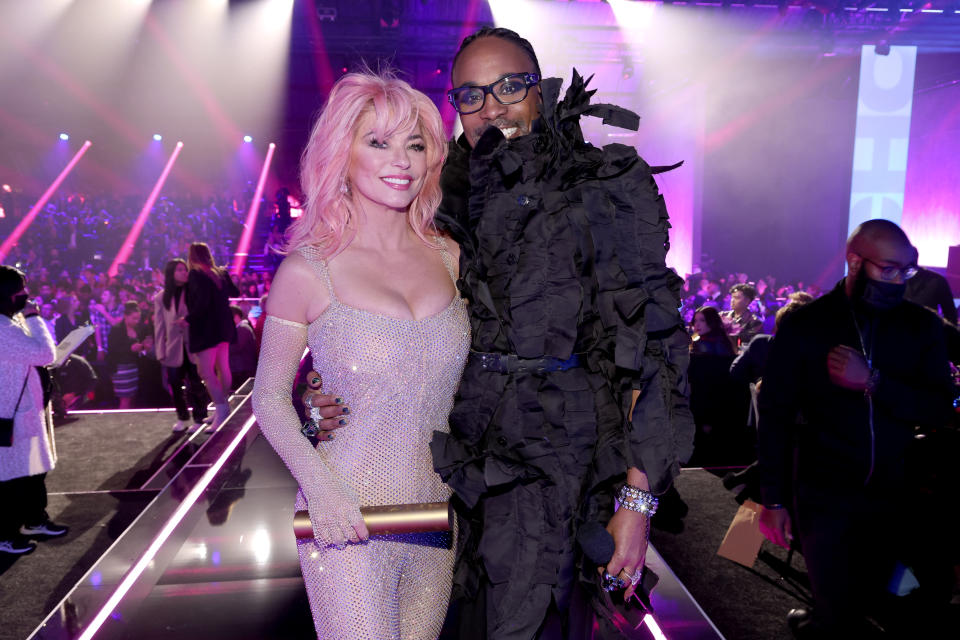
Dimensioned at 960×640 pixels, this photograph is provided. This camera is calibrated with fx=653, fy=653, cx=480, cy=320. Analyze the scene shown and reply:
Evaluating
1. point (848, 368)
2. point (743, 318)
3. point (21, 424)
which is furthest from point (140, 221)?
point (848, 368)

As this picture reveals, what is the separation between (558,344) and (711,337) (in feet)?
17.6

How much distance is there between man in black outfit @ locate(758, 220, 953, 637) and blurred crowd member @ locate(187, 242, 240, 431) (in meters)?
5.49

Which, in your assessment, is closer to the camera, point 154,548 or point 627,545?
point 627,545

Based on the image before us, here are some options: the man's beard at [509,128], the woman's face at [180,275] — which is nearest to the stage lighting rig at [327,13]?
the woman's face at [180,275]

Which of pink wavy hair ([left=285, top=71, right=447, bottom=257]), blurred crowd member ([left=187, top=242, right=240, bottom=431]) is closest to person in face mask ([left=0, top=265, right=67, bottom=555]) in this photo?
blurred crowd member ([left=187, top=242, right=240, bottom=431])

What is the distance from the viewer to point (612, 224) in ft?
5.01

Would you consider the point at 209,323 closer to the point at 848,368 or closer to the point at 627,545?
the point at 848,368

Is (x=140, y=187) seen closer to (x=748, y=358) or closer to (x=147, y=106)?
(x=147, y=106)

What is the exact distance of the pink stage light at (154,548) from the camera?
3.15m

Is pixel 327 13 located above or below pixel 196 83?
below

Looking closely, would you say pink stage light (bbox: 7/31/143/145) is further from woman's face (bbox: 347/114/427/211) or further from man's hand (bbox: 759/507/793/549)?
man's hand (bbox: 759/507/793/549)

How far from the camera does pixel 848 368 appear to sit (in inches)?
100

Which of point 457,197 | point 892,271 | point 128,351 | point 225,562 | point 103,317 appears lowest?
point 225,562

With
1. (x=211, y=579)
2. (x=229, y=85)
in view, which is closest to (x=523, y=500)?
(x=211, y=579)
